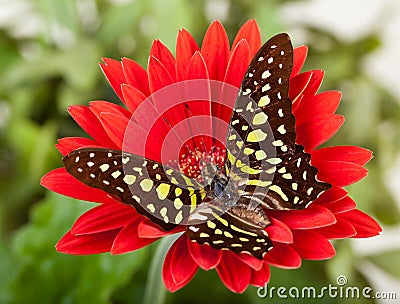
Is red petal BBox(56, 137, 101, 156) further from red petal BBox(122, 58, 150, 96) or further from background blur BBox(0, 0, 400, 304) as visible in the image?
background blur BBox(0, 0, 400, 304)

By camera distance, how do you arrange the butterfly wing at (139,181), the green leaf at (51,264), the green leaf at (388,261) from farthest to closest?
the green leaf at (388,261) < the green leaf at (51,264) < the butterfly wing at (139,181)

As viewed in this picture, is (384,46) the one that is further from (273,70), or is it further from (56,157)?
(273,70)

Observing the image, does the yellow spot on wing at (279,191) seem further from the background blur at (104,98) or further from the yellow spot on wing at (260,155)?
the background blur at (104,98)

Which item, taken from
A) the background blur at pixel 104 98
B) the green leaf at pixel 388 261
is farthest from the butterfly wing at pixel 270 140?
the green leaf at pixel 388 261

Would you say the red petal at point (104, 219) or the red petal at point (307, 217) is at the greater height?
the red petal at point (307, 217)

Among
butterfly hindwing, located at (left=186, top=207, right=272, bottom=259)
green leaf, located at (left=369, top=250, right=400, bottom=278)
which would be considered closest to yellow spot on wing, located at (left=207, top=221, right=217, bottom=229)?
butterfly hindwing, located at (left=186, top=207, right=272, bottom=259)

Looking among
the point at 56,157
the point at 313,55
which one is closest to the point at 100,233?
the point at 56,157

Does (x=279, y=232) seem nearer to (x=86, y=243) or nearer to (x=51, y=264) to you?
(x=86, y=243)
